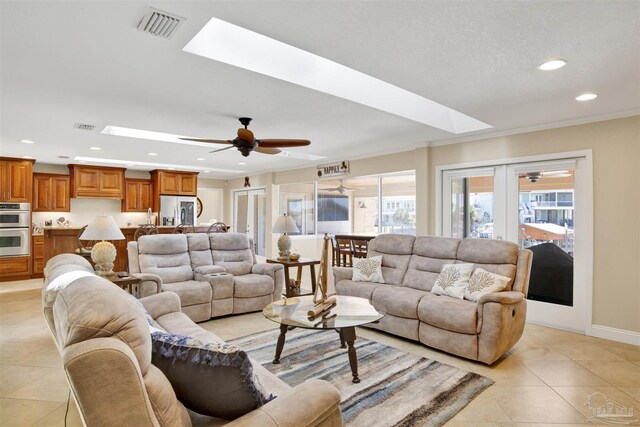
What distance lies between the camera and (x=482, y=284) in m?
3.44

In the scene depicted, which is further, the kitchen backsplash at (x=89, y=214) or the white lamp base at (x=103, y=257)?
the kitchen backsplash at (x=89, y=214)

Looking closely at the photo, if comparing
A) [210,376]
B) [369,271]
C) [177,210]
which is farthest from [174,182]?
[210,376]

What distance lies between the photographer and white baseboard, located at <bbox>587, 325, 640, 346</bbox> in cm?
366

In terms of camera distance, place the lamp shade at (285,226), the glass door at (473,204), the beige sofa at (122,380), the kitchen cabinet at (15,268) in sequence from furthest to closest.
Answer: the kitchen cabinet at (15,268) < the lamp shade at (285,226) < the glass door at (473,204) < the beige sofa at (122,380)

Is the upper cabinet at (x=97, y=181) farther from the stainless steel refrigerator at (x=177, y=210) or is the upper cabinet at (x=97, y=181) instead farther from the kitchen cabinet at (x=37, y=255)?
the kitchen cabinet at (x=37, y=255)

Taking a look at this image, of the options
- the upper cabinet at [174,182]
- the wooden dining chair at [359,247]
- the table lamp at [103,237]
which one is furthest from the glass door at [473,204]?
the upper cabinet at [174,182]

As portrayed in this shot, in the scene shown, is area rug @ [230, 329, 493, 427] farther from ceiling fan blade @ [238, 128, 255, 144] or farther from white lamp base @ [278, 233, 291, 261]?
ceiling fan blade @ [238, 128, 255, 144]

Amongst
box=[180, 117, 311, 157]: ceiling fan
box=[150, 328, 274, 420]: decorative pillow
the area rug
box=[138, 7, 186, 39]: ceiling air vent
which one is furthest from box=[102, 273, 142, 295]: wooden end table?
box=[150, 328, 274, 420]: decorative pillow

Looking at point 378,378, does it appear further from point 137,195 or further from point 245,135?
point 137,195

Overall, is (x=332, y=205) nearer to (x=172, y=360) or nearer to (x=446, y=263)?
(x=446, y=263)

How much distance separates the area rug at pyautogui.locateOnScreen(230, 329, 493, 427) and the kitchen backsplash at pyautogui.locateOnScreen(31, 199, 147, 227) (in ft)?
21.2

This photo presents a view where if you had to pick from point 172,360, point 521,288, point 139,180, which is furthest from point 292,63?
point 139,180

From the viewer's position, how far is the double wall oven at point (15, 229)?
22.7 feet

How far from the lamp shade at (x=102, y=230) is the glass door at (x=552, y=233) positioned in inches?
187
